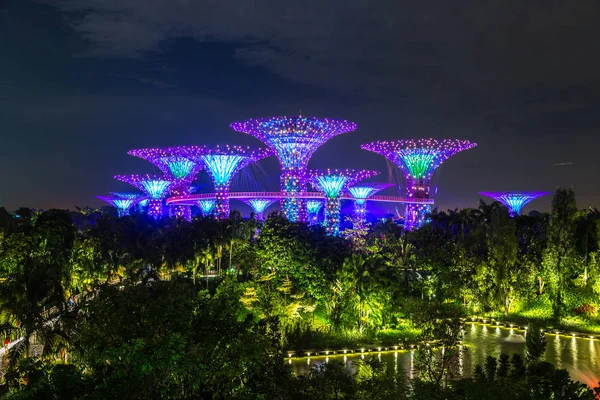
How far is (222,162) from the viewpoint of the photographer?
4978 cm

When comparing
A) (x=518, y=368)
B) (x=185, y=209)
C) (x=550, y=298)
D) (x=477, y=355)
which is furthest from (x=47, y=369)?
(x=185, y=209)

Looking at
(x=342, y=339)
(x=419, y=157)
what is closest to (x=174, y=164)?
(x=419, y=157)

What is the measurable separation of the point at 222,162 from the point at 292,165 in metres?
7.54

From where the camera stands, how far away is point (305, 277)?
2689 cm

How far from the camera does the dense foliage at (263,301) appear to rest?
35.9ft

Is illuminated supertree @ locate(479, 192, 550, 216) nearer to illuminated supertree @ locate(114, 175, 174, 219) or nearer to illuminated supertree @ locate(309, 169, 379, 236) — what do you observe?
illuminated supertree @ locate(309, 169, 379, 236)

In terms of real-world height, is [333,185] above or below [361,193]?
below

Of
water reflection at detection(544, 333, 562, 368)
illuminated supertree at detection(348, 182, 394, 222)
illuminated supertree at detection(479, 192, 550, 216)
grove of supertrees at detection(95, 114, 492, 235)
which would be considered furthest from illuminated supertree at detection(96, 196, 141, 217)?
water reflection at detection(544, 333, 562, 368)

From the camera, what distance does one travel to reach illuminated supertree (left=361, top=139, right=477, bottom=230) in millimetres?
49531

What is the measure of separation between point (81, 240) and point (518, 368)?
20675 millimetres

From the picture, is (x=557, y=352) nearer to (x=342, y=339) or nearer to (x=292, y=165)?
(x=342, y=339)

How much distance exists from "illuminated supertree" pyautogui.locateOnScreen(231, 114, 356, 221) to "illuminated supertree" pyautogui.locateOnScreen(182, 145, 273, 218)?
4.62m

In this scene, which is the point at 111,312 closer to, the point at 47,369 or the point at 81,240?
the point at 47,369

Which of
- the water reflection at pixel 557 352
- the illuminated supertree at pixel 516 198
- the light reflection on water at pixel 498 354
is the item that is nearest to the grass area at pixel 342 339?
the light reflection on water at pixel 498 354
